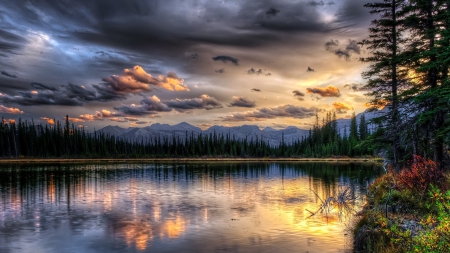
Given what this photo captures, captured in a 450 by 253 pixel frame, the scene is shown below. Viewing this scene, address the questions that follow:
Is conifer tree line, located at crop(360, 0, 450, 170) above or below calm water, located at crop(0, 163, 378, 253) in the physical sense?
above

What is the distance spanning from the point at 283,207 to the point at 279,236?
9.44m

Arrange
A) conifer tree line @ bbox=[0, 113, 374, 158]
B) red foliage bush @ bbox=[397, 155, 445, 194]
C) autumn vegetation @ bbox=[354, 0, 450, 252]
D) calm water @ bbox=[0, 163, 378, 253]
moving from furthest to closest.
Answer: conifer tree line @ bbox=[0, 113, 374, 158], calm water @ bbox=[0, 163, 378, 253], red foliage bush @ bbox=[397, 155, 445, 194], autumn vegetation @ bbox=[354, 0, 450, 252]

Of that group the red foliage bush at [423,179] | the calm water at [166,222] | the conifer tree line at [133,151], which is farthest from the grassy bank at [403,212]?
the conifer tree line at [133,151]

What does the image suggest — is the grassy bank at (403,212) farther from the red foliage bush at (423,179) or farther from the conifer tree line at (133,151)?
the conifer tree line at (133,151)

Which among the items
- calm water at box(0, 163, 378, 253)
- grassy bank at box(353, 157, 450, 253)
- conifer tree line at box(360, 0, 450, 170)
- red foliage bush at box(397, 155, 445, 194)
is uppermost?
conifer tree line at box(360, 0, 450, 170)

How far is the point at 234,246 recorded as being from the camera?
707 inches

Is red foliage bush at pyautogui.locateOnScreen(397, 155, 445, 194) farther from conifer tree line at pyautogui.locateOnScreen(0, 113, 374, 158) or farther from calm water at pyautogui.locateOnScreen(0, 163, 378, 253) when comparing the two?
conifer tree line at pyautogui.locateOnScreen(0, 113, 374, 158)

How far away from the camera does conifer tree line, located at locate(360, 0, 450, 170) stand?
2172 centimetres

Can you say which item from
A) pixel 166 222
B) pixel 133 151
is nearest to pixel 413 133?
pixel 166 222

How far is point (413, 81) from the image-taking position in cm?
2975

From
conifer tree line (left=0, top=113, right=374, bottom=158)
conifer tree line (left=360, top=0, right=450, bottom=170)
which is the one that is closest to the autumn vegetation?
conifer tree line (left=360, top=0, right=450, bottom=170)

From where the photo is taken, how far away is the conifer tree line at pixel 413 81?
2172 centimetres

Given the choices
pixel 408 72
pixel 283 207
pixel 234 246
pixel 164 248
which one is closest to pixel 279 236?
pixel 234 246

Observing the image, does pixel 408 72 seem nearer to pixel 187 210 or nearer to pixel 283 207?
pixel 283 207
